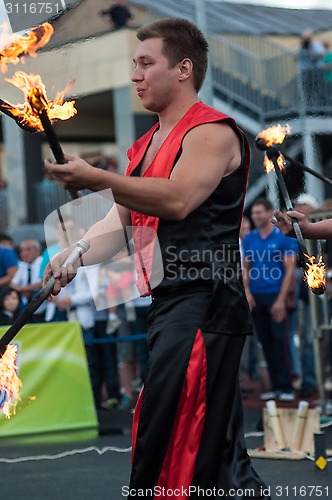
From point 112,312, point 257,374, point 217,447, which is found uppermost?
point 217,447

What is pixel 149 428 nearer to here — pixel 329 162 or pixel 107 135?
pixel 329 162

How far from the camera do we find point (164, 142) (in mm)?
3664

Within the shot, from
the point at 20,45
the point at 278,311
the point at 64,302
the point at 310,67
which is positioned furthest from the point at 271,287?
the point at 310,67

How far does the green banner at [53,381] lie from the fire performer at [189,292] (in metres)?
5.09

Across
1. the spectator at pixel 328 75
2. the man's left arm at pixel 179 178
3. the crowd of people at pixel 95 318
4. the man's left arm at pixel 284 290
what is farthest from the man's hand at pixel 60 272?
the spectator at pixel 328 75

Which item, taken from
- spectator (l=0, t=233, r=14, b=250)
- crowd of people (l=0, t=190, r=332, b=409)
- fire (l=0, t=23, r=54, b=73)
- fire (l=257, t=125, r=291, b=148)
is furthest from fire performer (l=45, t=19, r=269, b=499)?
spectator (l=0, t=233, r=14, b=250)

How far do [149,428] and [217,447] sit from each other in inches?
10.7

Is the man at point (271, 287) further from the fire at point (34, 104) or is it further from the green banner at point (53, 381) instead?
the fire at point (34, 104)

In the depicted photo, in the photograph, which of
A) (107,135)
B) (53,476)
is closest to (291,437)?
(53,476)

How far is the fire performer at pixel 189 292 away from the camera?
11.5 feet

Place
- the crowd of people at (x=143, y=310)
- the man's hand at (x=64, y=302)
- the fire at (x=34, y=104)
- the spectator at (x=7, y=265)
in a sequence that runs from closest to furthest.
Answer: the fire at (x=34, y=104) → the crowd of people at (x=143, y=310) → the man's hand at (x=64, y=302) → the spectator at (x=7, y=265)

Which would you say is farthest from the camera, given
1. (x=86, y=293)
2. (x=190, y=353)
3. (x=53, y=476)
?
(x=86, y=293)

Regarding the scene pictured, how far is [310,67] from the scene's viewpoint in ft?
54.0

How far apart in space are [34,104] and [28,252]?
294 inches
